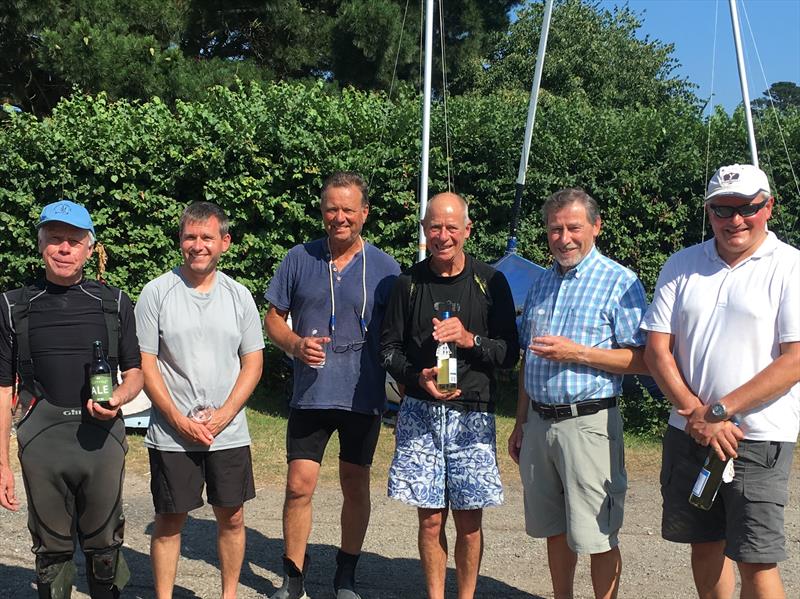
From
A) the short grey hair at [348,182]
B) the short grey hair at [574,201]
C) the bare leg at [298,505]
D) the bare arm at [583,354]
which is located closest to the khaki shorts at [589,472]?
the bare arm at [583,354]

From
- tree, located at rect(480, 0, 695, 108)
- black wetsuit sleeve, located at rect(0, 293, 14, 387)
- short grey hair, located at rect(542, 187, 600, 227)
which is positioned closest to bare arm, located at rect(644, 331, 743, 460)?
short grey hair, located at rect(542, 187, 600, 227)

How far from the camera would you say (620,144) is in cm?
1027

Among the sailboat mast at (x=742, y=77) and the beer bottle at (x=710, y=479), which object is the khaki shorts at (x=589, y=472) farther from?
the sailboat mast at (x=742, y=77)

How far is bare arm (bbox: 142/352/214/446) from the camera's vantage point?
3982 mm

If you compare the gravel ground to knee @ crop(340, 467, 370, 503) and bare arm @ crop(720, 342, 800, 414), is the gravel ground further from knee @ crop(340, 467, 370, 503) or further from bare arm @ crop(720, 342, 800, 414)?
bare arm @ crop(720, 342, 800, 414)

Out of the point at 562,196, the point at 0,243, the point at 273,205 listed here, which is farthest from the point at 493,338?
the point at 0,243

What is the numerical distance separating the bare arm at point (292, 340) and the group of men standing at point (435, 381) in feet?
0.04

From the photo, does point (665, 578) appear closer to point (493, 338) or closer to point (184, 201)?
point (493, 338)

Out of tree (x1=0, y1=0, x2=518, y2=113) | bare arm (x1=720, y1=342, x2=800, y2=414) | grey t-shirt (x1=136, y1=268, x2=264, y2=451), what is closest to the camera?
bare arm (x1=720, y1=342, x2=800, y2=414)

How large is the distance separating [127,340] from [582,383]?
2.02 m

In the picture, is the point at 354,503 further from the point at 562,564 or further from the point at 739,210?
the point at 739,210

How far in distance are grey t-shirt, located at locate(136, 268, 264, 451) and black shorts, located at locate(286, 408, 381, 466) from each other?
0.46 m

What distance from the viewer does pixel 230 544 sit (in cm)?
425

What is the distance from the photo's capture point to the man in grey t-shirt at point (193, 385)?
159 inches
